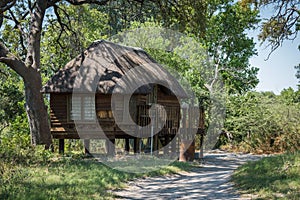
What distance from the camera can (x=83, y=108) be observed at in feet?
55.9

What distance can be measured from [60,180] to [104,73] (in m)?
7.70

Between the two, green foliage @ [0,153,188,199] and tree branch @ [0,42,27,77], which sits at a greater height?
tree branch @ [0,42,27,77]

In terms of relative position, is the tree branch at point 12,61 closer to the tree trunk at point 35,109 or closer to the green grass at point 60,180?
the tree trunk at point 35,109

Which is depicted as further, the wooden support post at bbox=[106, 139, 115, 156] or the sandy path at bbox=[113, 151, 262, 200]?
the wooden support post at bbox=[106, 139, 115, 156]

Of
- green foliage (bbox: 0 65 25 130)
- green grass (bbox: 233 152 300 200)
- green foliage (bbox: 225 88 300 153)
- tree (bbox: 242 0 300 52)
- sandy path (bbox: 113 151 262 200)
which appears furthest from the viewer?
green foliage (bbox: 0 65 25 130)

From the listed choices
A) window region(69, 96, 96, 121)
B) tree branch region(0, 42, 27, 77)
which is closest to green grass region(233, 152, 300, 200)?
window region(69, 96, 96, 121)

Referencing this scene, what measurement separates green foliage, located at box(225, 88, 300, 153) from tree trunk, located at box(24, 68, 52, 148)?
12285mm

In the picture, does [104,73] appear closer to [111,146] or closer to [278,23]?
[111,146]

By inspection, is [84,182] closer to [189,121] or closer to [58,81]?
[58,81]

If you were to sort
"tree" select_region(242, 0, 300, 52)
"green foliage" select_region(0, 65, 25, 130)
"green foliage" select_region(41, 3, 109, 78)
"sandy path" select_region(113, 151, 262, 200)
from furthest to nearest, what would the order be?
"green foliage" select_region(0, 65, 25, 130), "green foliage" select_region(41, 3, 109, 78), "tree" select_region(242, 0, 300, 52), "sandy path" select_region(113, 151, 262, 200)

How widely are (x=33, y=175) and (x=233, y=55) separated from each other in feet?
80.2

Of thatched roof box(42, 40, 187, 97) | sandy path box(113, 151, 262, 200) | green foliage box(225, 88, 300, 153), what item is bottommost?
sandy path box(113, 151, 262, 200)

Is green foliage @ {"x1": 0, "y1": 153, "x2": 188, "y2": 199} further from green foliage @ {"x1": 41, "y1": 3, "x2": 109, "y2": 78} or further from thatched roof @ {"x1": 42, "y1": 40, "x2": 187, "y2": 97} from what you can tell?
green foliage @ {"x1": 41, "y1": 3, "x2": 109, "y2": 78}

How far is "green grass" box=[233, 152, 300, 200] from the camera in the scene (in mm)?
8111
